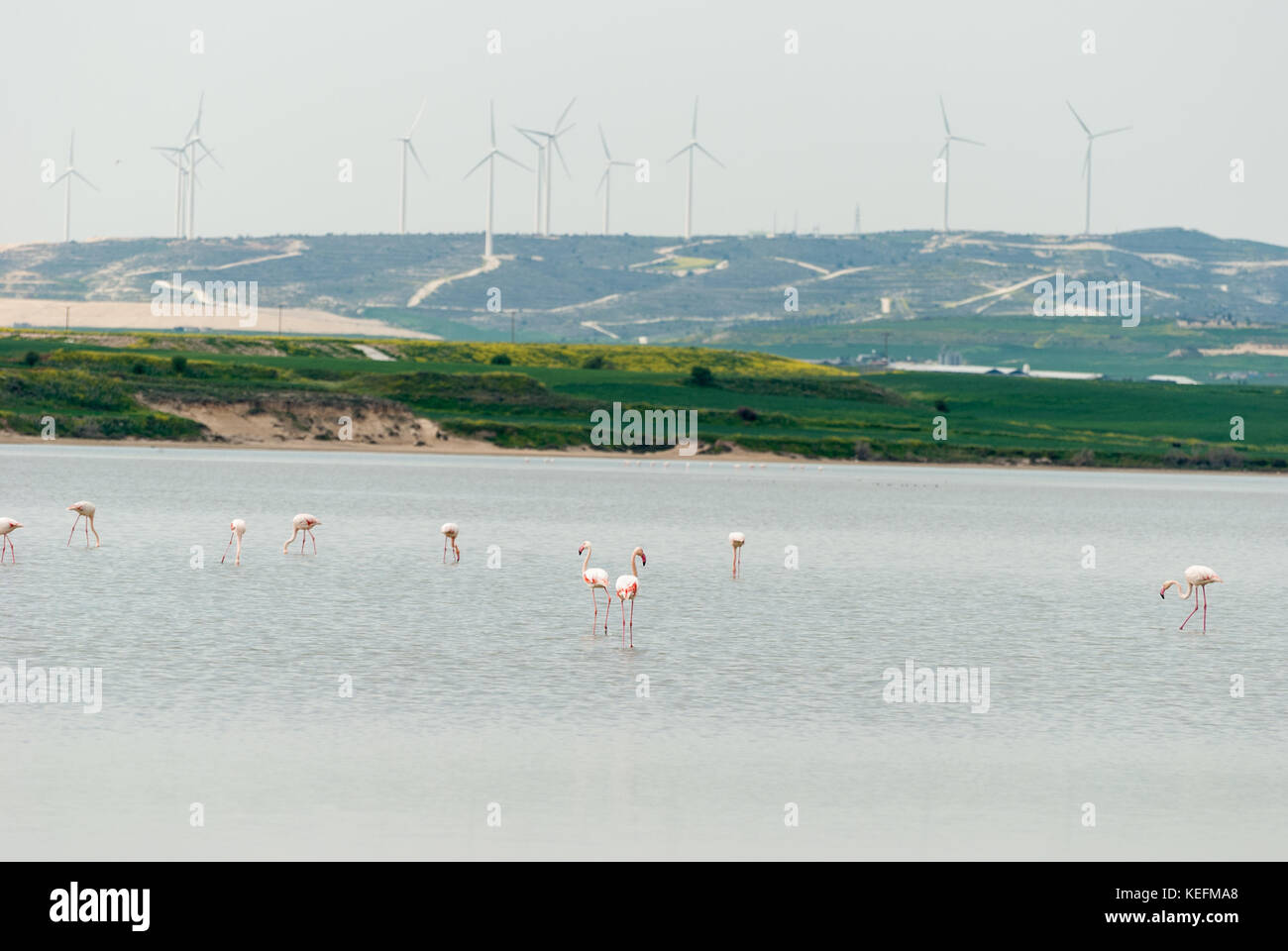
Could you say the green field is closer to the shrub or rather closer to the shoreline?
the shrub

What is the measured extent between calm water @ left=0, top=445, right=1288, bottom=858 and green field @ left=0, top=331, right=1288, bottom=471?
235 ft

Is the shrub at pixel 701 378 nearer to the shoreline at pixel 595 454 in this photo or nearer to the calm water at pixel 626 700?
the shoreline at pixel 595 454

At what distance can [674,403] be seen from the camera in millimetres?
157000

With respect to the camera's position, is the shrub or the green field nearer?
the green field

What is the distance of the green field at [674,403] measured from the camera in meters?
138

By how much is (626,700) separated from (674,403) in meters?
127

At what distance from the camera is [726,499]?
92.6 metres

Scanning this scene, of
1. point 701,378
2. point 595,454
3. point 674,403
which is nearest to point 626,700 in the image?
point 595,454

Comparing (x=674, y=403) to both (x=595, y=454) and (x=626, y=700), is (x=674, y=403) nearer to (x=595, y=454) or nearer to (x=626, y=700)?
(x=595, y=454)

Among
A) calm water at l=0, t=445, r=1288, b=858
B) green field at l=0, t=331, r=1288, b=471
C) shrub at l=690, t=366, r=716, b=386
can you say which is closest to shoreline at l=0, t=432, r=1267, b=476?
green field at l=0, t=331, r=1288, b=471

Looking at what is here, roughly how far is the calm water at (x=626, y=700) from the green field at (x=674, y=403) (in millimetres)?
71692

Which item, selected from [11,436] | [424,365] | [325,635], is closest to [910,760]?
[325,635]

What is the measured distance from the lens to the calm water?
70.5ft
